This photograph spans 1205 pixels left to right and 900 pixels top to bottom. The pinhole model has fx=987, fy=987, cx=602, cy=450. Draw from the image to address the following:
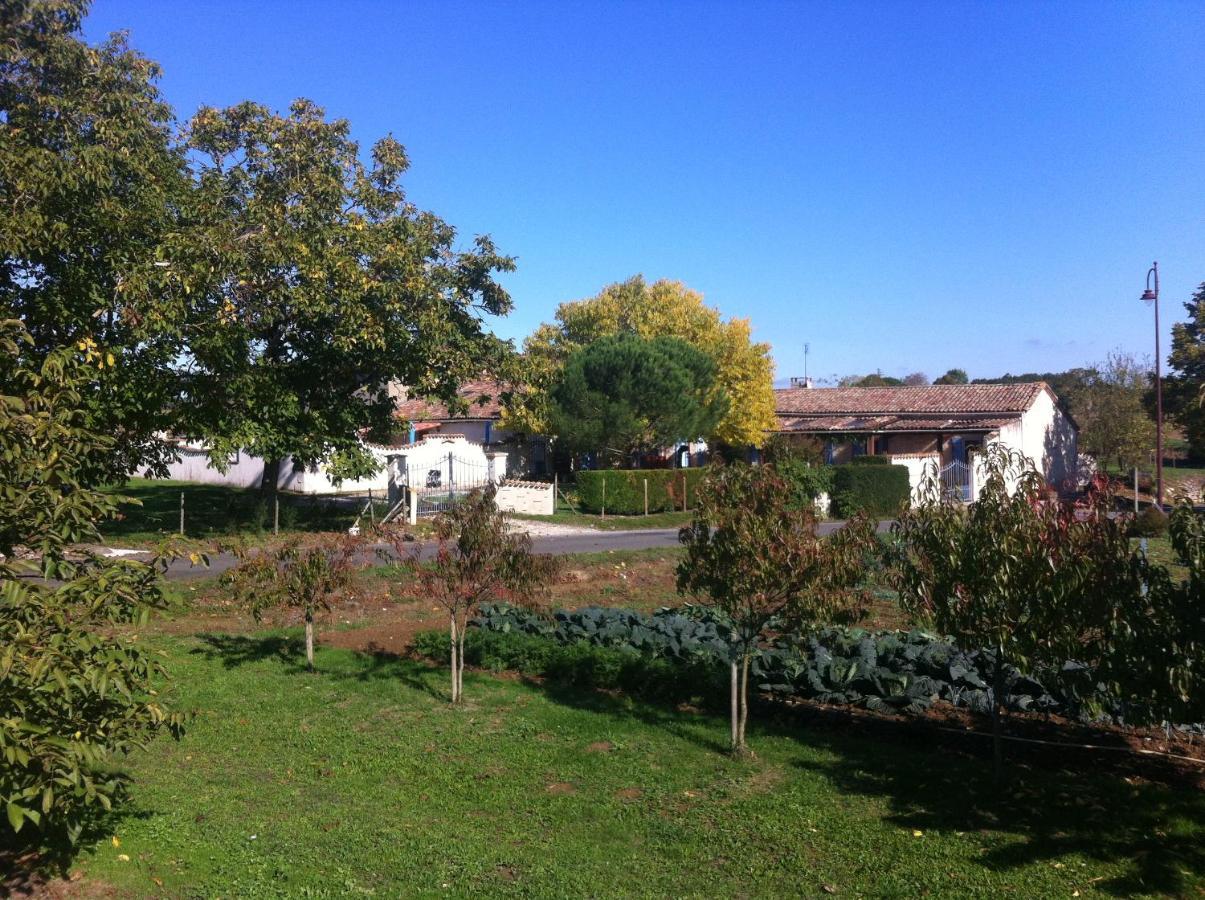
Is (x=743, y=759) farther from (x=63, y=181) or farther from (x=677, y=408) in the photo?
(x=677, y=408)

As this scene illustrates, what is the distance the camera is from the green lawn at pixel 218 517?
80.9 ft

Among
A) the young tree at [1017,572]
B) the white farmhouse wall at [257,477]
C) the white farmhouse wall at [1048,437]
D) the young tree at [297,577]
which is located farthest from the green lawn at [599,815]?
the white farmhouse wall at [1048,437]

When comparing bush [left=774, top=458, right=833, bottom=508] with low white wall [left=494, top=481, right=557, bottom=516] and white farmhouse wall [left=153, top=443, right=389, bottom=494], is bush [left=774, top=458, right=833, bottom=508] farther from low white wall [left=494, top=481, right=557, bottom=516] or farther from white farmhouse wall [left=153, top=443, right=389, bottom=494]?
white farmhouse wall [left=153, top=443, right=389, bottom=494]

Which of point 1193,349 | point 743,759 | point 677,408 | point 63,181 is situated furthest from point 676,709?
point 1193,349

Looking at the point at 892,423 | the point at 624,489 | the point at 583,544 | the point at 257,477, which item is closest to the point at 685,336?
the point at 892,423

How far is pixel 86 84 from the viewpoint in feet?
64.2

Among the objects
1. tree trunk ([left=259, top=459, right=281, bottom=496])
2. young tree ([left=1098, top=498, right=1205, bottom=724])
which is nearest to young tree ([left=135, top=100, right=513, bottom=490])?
tree trunk ([left=259, top=459, right=281, bottom=496])

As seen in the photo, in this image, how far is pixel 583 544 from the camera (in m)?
25.6

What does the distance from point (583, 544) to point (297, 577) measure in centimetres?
1421

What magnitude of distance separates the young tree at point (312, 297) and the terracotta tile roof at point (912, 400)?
2527 centimetres

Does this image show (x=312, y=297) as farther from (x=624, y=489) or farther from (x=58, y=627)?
(x=58, y=627)

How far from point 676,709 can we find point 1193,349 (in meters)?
36.7

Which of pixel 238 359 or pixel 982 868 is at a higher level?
pixel 238 359

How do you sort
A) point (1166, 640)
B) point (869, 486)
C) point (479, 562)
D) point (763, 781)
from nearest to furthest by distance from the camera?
point (1166, 640)
point (763, 781)
point (479, 562)
point (869, 486)
